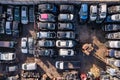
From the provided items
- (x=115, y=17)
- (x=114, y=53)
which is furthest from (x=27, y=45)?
(x=115, y=17)

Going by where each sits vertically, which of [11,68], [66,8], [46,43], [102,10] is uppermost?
[66,8]

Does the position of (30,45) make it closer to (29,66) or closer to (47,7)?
(29,66)

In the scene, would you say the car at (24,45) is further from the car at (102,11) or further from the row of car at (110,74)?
the row of car at (110,74)

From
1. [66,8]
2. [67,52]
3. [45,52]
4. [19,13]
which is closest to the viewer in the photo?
[66,8]

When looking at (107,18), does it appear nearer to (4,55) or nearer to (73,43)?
(73,43)

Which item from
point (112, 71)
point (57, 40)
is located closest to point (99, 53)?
point (112, 71)

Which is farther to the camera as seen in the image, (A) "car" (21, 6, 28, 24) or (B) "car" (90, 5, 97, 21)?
(A) "car" (21, 6, 28, 24)

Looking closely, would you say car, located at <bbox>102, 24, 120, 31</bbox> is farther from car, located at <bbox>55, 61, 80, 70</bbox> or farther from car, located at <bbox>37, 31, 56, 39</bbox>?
car, located at <bbox>37, 31, 56, 39</bbox>

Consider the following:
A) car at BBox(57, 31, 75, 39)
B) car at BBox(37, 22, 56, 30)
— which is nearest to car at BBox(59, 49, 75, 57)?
car at BBox(57, 31, 75, 39)
